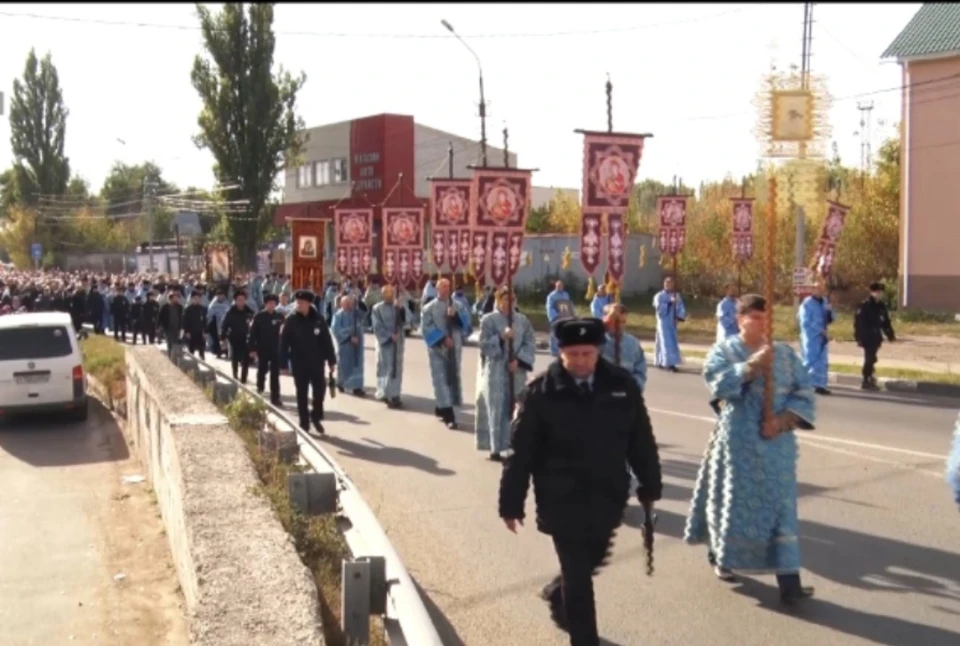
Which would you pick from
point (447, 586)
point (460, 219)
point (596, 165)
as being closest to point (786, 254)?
point (460, 219)

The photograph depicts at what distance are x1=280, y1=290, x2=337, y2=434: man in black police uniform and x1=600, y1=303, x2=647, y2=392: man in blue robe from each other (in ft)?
15.6

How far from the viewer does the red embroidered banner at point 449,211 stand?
835 inches

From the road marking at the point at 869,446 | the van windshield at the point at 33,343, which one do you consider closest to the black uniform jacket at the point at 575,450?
the road marking at the point at 869,446

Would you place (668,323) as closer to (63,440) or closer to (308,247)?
(308,247)

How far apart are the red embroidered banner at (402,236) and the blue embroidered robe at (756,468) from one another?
61.0 ft

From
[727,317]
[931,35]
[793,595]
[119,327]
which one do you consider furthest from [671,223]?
[793,595]

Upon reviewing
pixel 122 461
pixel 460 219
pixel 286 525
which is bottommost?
pixel 122 461

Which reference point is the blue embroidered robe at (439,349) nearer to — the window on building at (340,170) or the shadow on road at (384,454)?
the shadow on road at (384,454)

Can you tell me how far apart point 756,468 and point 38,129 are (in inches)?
2455

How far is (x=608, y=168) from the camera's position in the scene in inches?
464

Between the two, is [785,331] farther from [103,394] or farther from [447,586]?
[447,586]

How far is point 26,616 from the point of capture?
25.6ft

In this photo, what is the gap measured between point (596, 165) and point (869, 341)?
317 inches

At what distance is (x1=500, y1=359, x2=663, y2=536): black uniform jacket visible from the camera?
198 inches
